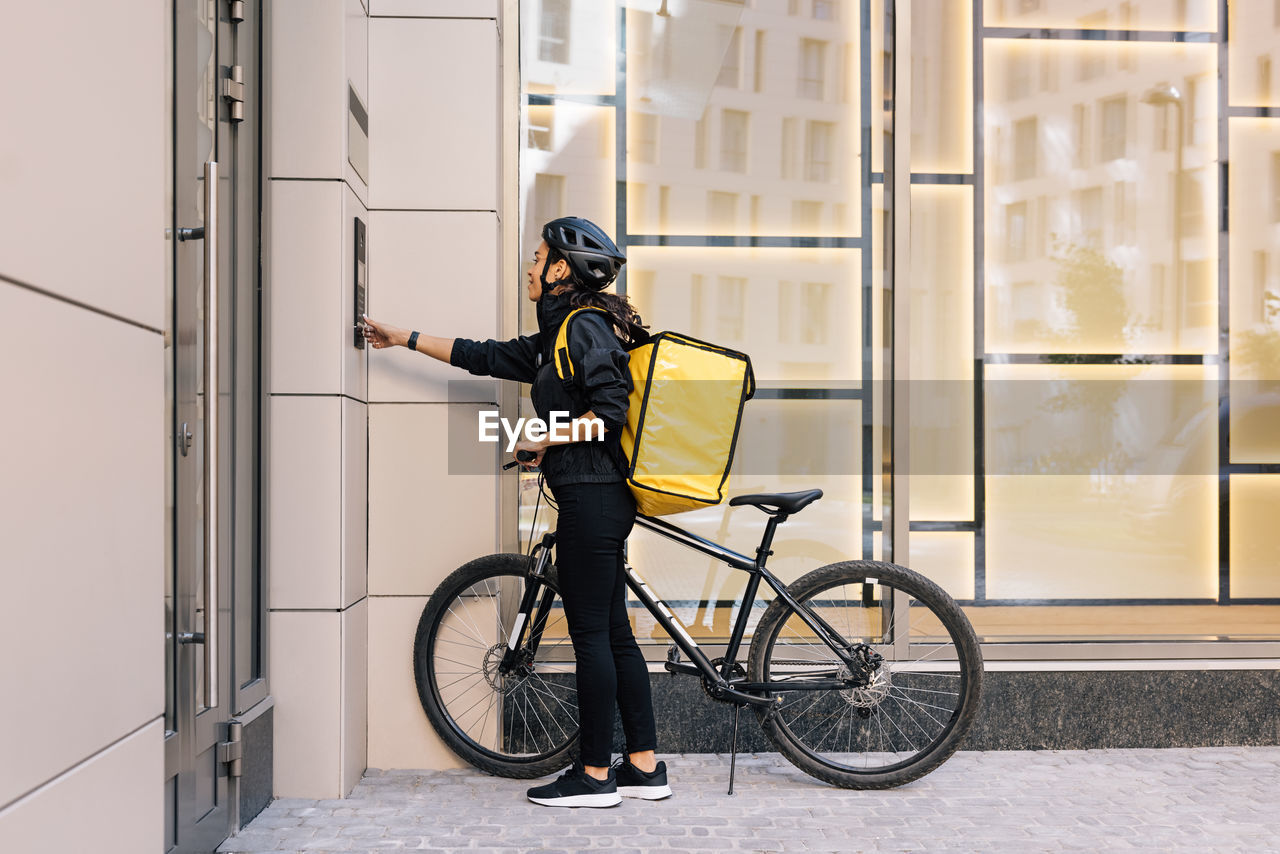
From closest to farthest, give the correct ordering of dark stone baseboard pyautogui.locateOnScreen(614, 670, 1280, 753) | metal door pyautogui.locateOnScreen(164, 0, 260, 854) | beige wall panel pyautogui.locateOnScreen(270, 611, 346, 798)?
1. metal door pyautogui.locateOnScreen(164, 0, 260, 854)
2. beige wall panel pyautogui.locateOnScreen(270, 611, 346, 798)
3. dark stone baseboard pyautogui.locateOnScreen(614, 670, 1280, 753)

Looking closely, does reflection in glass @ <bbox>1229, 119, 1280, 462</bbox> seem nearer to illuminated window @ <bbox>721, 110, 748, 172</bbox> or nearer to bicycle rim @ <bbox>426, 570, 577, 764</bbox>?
illuminated window @ <bbox>721, 110, 748, 172</bbox>

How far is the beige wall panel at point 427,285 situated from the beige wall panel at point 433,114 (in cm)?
10

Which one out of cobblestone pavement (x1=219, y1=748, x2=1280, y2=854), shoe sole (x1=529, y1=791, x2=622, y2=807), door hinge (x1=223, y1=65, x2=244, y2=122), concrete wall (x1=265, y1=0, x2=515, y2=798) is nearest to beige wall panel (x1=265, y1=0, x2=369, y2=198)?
concrete wall (x1=265, y1=0, x2=515, y2=798)

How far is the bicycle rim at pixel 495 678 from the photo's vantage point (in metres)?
4.13

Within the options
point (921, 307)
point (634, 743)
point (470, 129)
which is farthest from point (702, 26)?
point (634, 743)

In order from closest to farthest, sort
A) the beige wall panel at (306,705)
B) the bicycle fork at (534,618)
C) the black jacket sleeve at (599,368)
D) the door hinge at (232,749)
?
the door hinge at (232,749), the black jacket sleeve at (599,368), the beige wall panel at (306,705), the bicycle fork at (534,618)

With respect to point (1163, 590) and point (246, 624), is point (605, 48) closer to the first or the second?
point (246, 624)

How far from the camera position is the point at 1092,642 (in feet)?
15.0

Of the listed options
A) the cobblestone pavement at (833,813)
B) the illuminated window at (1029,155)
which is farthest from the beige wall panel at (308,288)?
the illuminated window at (1029,155)

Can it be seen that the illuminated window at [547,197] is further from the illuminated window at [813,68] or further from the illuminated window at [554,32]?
the illuminated window at [813,68]

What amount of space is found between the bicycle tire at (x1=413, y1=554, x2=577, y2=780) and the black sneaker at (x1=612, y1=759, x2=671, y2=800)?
26cm

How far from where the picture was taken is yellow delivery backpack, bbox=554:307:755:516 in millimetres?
3652

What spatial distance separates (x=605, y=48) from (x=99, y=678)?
368cm

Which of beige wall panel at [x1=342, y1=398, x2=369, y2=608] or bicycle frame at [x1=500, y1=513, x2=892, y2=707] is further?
bicycle frame at [x1=500, y1=513, x2=892, y2=707]
